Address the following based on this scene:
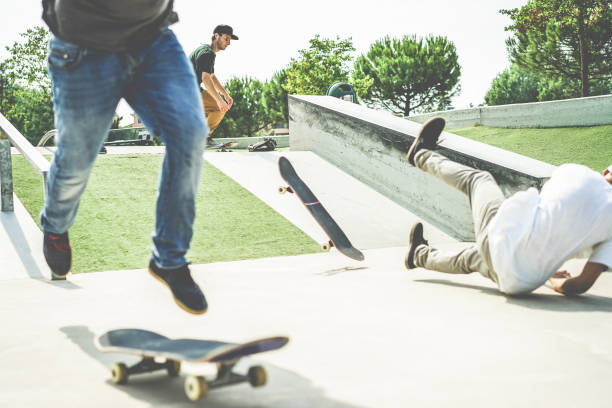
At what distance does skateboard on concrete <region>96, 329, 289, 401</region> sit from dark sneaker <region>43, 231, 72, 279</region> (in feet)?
2.72

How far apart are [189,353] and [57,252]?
1.44 meters

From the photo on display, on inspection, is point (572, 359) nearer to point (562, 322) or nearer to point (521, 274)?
point (562, 322)

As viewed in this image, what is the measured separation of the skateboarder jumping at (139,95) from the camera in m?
2.28

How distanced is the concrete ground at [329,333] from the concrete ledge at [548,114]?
13010 millimetres

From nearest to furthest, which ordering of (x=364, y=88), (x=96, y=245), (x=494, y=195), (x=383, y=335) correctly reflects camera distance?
(x=383, y=335)
(x=494, y=195)
(x=96, y=245)
(x=364, y=88)

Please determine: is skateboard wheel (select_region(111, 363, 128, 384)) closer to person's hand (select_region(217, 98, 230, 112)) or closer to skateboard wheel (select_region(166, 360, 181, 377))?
skateboard wheel (select_region(166, 360, 181, 377))

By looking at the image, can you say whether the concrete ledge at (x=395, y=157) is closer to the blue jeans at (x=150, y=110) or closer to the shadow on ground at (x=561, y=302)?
the shadow on ground at (x=561, y=302)

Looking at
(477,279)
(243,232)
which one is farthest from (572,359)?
(243,232)

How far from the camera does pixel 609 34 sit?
42.2 meters

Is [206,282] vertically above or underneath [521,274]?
underneath

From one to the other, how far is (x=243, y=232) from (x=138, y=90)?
12.6 feet

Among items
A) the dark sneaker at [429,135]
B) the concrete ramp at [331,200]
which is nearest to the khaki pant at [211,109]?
the concrete ramp at [331,200]

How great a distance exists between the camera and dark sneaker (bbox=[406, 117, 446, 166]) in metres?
4.41

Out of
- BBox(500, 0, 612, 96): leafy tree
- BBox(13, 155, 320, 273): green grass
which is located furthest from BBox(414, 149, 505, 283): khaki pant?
BBox(500, 0, 612, 96): leafy tree
